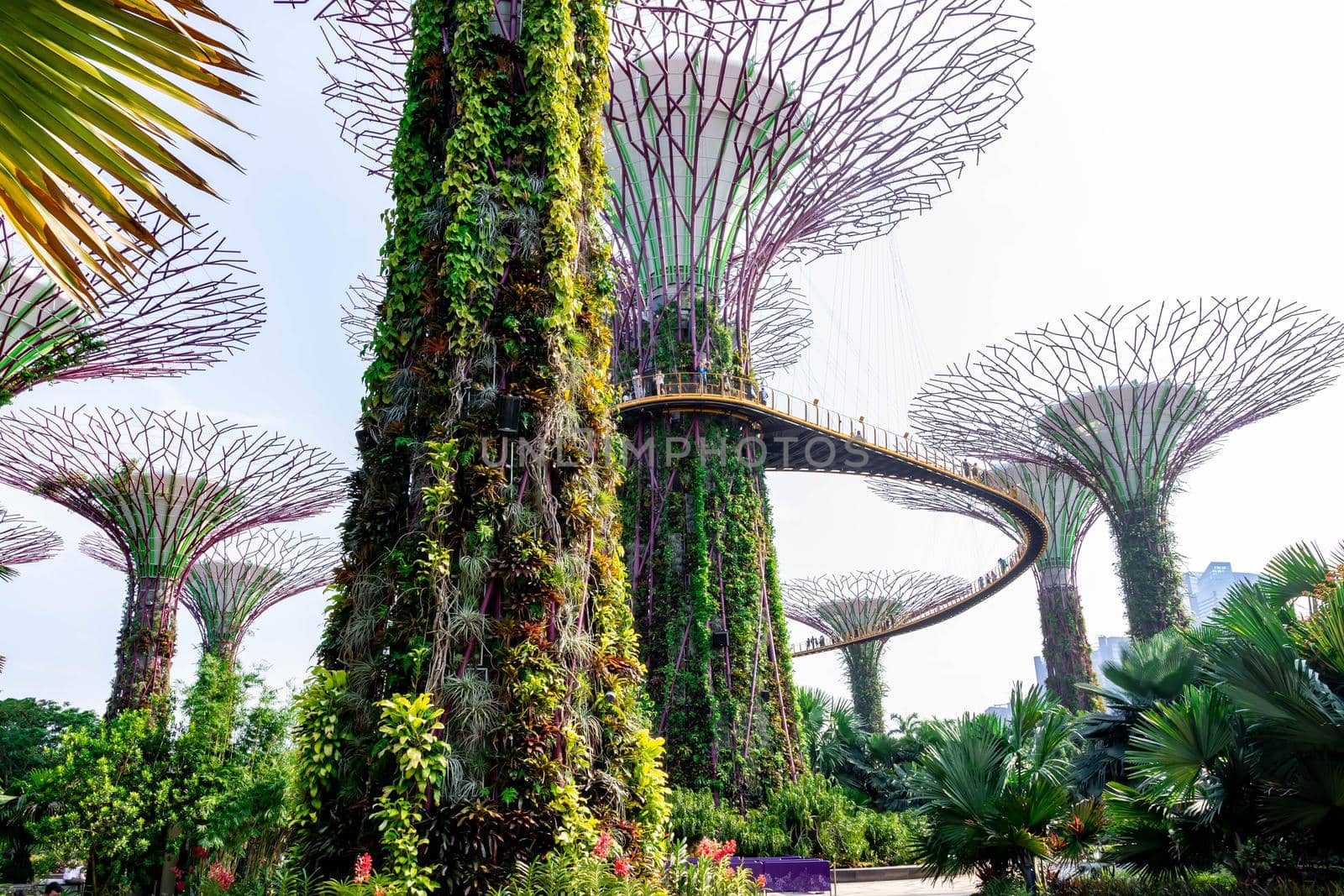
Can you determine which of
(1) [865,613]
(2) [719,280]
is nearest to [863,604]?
(1) [865,613]

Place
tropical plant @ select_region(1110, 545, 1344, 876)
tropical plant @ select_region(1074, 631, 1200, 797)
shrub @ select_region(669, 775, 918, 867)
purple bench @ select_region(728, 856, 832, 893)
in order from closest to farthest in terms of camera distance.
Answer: tropical plant @ select_region(1110, 545, 1344, 876), tropical plant @ select_region(1074, 631, 1200, 797), purple bench @ select_region(728, 856, 832, 893), shrub @ select_region(669, 775, 918, 867)

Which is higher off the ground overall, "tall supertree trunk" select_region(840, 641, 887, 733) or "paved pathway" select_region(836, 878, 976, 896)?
"tall supertree trunk" select_region(840, 641, 887, 733)

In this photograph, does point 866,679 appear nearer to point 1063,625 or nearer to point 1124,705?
point 1063,625

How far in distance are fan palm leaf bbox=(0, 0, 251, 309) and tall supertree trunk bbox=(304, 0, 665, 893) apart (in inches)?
153

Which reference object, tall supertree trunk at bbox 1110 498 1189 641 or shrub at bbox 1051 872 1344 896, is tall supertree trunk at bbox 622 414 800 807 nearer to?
shrub at bbox 1051 872 1344 896

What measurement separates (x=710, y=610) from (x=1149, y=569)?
53.8ft

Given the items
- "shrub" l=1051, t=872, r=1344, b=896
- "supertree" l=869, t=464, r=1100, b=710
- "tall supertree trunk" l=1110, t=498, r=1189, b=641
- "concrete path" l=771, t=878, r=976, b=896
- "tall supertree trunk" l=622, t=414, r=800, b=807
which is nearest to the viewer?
"shrub" l=1051, t=872, r=1344, b=896

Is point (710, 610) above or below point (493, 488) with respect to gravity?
above

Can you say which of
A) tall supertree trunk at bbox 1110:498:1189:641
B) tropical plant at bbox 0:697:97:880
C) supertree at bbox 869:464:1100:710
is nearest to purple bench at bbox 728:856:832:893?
tropical plant at bbox 0:697:97:880

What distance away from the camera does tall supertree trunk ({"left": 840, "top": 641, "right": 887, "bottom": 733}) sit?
145ft

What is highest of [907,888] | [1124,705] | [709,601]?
[709,601]

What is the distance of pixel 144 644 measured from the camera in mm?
23109

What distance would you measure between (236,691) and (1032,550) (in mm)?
26728

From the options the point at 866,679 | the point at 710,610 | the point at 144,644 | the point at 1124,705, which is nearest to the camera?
the point at 1124,705
